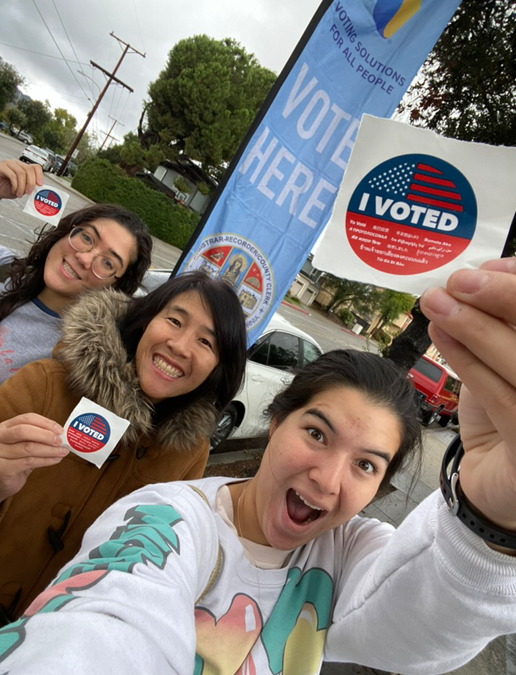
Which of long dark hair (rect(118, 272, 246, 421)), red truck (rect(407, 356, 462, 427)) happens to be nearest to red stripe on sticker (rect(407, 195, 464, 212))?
long dark hair (rect(118, 272, 246, 421))

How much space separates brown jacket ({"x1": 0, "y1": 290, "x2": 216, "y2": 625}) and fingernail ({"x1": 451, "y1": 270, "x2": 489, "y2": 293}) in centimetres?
134

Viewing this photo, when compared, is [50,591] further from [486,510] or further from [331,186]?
[331,186]

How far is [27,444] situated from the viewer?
1146mm

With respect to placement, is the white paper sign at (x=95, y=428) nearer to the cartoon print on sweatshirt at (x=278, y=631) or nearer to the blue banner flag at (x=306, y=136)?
the cartoon print on sweatshirt at (x=278, y=631)

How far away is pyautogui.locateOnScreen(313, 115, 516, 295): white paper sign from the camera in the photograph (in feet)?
2.92

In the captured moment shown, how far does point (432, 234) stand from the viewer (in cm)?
94

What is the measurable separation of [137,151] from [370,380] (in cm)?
2929

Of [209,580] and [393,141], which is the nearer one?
[393,141]

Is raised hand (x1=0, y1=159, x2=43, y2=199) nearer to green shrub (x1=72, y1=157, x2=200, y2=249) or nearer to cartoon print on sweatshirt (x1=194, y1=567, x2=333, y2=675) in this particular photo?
cartoon print on sweatshirt (x1=194, y1=567, x2=333, y2=675)

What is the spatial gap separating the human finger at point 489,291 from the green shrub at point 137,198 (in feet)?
84.4

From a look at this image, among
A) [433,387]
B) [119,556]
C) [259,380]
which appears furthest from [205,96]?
[119,556]

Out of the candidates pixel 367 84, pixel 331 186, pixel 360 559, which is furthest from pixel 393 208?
pixel 367 84

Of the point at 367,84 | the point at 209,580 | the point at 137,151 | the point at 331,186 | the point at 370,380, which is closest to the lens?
the point at 209,580

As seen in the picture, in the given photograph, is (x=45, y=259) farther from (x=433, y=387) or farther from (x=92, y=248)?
(x=433, y=387)
